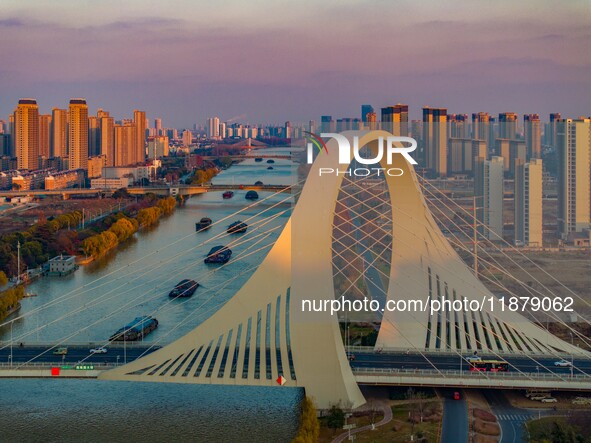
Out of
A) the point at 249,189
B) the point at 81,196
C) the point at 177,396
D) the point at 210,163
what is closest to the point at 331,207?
the point at 177,396

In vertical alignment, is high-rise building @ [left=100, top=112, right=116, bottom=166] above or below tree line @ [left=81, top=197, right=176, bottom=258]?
above

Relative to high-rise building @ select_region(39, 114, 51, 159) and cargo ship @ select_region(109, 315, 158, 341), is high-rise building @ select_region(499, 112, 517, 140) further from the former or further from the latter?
high-rise building @ select_region(39, 114, 51, 159)

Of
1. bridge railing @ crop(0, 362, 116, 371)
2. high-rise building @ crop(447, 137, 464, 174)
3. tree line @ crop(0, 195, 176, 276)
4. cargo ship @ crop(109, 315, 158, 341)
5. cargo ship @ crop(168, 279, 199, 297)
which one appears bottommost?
cargo ship @ crop(109, 315, 158, 341)

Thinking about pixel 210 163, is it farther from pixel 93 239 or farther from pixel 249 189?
pixel 93 239

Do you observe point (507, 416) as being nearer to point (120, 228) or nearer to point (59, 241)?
point (59, 241)

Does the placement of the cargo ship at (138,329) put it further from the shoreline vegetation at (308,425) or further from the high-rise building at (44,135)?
the high-rise building at (44,135)

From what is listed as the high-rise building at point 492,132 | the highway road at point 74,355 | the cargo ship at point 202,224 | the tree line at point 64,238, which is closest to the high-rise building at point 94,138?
the tree line at point 64,238

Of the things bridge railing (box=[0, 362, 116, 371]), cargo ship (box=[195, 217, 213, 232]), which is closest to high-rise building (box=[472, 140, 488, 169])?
cargo ship (box=[195, 217, 213, 232])

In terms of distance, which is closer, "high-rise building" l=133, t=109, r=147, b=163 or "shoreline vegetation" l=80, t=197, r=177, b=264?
"shoreline vegetation" l=80, t=197, r=177, b=264
